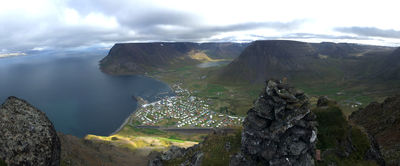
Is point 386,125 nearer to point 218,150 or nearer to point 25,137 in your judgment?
point 218,150

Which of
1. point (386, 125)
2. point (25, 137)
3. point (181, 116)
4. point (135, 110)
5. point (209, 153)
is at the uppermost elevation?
point (25, 137)

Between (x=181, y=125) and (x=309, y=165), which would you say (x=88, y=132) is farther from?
(x=309, y=165)

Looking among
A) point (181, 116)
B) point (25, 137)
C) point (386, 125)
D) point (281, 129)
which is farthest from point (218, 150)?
point (181, 116)

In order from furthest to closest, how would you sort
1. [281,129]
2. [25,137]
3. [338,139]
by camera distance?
[338,139] → [281,129] → [25,137]

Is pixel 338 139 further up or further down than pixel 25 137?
further down

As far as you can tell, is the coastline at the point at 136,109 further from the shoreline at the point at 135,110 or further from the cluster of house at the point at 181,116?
the cluster of house at the point at 181,116

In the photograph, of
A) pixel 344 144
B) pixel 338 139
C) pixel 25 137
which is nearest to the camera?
pixel 25 137

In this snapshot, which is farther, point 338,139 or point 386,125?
point 386,125
